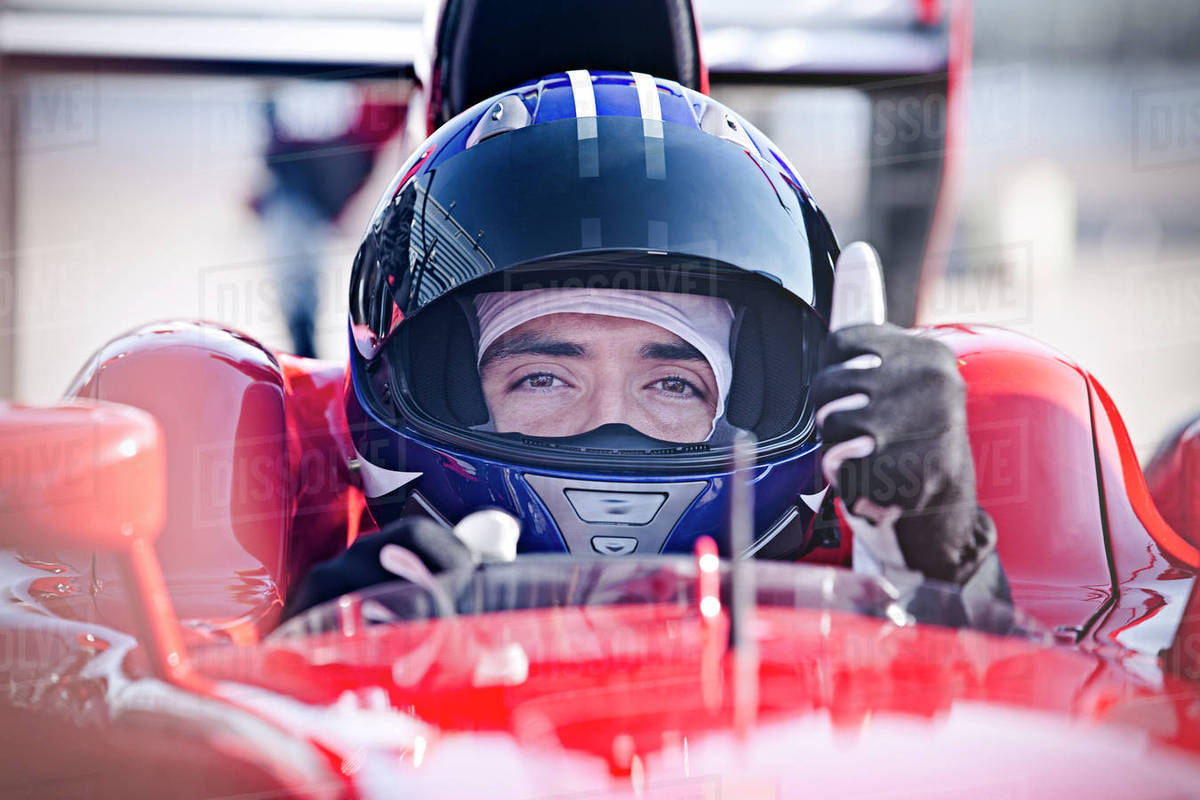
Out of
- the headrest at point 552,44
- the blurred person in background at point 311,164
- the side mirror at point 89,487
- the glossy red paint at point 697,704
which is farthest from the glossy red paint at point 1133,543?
the blurred person in background at point 311,164

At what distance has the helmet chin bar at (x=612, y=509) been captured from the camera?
1.18 meters

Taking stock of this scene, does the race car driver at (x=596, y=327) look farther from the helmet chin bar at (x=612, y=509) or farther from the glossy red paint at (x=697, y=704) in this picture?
the glossy red paint at (x=697, y=704)

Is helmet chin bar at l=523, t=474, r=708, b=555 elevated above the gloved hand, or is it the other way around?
the gloved hand

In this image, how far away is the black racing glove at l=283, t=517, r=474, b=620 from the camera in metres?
0.90

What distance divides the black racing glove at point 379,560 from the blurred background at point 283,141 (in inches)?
38.3

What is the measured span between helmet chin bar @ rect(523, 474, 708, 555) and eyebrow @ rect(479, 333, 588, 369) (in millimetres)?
197

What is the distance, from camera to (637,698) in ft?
2.26

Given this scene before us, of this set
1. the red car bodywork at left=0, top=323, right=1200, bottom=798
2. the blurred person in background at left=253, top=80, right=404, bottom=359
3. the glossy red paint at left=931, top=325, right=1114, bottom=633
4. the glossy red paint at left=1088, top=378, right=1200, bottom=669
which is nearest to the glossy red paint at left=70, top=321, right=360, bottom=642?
the red car bodywork at left=0, top=323, right=1200, bottom=798

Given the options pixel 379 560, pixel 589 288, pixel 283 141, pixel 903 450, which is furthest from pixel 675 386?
pixel 283 141

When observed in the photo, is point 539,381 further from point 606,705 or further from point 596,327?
point 606,705

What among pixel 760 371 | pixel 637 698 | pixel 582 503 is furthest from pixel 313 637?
pixel 760 371

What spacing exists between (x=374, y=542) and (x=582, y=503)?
11.9 inches

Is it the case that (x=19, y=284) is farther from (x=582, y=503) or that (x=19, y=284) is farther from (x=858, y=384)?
(x=858, y=384)

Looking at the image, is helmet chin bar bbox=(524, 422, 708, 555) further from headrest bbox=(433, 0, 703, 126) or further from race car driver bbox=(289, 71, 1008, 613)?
headrest bbox=(433, 0, 703, 126)
